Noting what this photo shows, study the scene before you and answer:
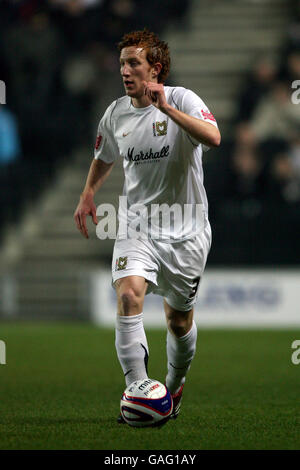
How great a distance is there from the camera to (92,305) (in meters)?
13.6

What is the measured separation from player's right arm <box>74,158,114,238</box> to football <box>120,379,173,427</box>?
1149mm

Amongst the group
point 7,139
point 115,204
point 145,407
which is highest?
point 145,407

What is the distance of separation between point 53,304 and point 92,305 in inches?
69.7

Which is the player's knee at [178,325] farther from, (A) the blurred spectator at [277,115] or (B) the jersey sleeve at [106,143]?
(A) the blurred spectator at [277,115]

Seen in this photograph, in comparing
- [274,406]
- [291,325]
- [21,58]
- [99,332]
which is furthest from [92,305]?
[274,406]

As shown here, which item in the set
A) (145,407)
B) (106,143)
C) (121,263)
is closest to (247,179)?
(106,143)

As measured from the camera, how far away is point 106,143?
6082mm

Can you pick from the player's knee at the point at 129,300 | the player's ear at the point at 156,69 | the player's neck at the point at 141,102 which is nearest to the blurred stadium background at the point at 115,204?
the player's knee at the point at 129,300

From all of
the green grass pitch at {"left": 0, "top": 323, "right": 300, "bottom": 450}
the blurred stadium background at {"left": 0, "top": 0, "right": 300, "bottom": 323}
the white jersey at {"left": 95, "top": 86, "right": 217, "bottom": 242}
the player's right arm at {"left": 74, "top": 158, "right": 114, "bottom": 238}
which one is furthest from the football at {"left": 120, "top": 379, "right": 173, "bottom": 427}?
the blurred stadium background at {"left": 0, "top": 0, "right": 300, "bottom": 323}

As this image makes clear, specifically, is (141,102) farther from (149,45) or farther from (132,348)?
(132,348)

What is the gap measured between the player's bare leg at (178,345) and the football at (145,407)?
2.10 feet

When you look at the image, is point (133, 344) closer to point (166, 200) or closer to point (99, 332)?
point (166, 200)

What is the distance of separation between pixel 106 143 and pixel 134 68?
654mm

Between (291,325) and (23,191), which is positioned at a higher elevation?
(23,191)
